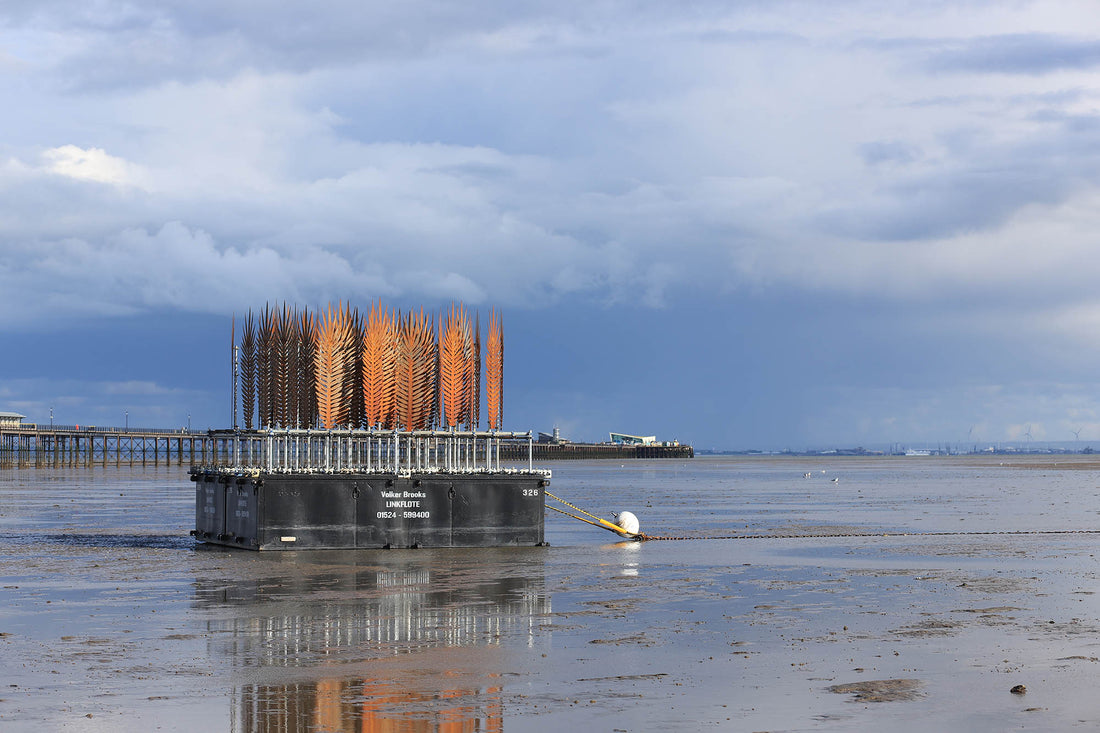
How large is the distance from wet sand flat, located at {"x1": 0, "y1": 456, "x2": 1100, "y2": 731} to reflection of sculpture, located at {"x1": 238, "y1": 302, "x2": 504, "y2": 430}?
5.78 meters

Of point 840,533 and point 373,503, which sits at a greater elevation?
point 373,503

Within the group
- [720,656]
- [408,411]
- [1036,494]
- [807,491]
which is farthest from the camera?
[807,491]

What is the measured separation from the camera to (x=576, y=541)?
47406 mm

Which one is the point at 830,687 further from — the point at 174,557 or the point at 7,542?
the point at 7,542

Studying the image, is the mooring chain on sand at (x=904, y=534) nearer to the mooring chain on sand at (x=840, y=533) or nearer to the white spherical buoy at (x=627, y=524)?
the mooring chain on sand at (x=840, y=533)

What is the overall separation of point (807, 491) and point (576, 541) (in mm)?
58830

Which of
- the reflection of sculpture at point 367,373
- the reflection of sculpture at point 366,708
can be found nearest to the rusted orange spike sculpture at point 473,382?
the reflection of sculpture at point 367,373

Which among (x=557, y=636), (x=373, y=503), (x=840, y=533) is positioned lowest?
(x=840, y=533)

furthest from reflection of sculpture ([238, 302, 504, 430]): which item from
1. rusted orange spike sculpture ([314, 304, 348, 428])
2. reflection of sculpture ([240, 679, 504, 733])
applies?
reflection of sculpture ([240, 679, 504, 733])

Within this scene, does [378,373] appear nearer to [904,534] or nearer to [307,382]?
[307,382]

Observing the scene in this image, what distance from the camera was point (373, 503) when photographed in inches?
1555

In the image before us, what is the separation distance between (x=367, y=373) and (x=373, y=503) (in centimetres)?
553

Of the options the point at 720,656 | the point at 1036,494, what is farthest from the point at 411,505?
the point at 1036,494

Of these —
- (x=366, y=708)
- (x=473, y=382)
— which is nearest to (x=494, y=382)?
(x=473, y=382)
